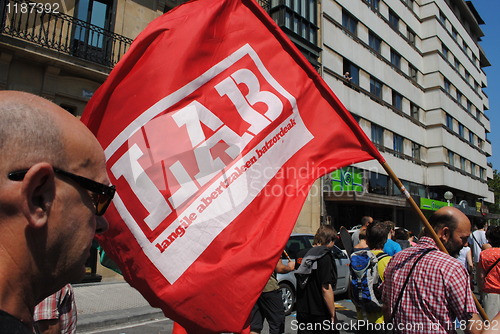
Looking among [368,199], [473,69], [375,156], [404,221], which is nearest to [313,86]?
[375,156]

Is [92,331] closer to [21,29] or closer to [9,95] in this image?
[9,95]

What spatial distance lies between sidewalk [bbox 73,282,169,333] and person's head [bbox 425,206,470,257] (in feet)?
18.8

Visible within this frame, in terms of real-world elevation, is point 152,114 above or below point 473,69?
below

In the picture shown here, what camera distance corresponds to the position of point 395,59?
83.1 feet

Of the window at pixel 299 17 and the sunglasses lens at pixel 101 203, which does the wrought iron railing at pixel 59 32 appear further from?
the sunglasses lens at pixel 101 203

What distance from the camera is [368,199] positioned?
18.0 meters

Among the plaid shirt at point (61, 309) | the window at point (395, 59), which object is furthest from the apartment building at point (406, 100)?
the plaid shirt at point (61, 309)

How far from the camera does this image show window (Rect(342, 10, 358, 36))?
2054cm

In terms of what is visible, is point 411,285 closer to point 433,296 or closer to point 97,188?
point 433,296

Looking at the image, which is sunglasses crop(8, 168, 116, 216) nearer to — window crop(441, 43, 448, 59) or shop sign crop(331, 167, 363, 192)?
shop sign crop(331, 167, 363, 192)

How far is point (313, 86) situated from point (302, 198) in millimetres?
1060

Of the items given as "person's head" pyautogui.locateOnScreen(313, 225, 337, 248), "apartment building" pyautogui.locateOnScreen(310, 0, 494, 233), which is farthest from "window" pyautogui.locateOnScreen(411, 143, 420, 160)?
"person's head" pyautogui.locateOnScreen(313, 225, 337, 248)

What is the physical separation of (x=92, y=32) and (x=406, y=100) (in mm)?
23382

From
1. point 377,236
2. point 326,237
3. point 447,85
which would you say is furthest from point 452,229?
point 447,85
